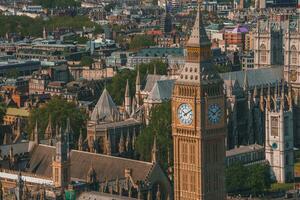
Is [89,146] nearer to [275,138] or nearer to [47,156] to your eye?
[47,156]

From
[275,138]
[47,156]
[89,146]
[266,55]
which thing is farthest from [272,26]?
[47,156]

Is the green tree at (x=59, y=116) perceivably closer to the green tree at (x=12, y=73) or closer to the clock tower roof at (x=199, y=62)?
the clock tower roof at (x=199, y=62)

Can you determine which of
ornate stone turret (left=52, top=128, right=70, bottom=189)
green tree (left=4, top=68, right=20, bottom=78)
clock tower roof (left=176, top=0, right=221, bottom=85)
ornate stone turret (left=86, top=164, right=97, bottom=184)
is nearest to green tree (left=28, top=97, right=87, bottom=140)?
ornate stone turret (left=86, top=164, right=97, bottom=184)

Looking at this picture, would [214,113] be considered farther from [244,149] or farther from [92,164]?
[244,149]

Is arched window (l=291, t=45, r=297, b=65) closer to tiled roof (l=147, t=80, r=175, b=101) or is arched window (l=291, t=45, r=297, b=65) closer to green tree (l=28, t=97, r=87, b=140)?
tiled roof (l=147, t=80, r=175, b=101)

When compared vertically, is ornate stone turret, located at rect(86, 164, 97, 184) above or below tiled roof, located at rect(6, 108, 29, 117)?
above
